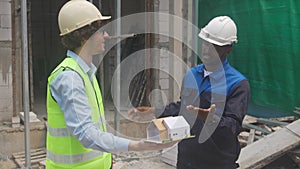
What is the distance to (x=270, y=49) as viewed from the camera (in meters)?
5.34

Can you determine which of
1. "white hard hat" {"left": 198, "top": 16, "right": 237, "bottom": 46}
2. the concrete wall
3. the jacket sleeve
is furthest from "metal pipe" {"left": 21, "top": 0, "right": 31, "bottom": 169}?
the jacket sleeve

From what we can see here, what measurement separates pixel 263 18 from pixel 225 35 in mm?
3461

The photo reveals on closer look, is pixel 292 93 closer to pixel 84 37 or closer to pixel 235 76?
pixel 235 76

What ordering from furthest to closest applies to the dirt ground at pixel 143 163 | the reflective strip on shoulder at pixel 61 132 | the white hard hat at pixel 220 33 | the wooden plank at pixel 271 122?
the wooden plank at pixel 271 122
the dirt ground at pixel 143 163
the white hard hat at pixel 220 33
the reflective strip on shoulder at pixel 61 132

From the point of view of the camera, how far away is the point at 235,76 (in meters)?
2.18

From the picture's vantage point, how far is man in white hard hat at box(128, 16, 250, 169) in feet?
6.84

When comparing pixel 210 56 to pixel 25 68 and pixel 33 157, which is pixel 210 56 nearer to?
pixel 25 68

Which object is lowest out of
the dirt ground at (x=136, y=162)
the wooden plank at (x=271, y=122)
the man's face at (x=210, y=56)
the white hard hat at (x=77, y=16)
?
the dirt ground at (x=136, y=162)

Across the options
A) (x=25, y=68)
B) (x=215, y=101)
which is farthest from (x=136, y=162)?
(x=215, y=101)

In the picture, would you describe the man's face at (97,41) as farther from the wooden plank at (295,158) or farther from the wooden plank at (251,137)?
the wooden plank at (251,137)

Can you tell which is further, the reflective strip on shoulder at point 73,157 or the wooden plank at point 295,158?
the wooden plank at point 295,158

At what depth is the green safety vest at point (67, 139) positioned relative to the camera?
163cm

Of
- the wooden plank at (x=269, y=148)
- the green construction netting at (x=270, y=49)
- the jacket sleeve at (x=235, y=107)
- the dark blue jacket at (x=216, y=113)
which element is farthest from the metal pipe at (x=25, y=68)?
the green construction netting at (x=270, y=49)

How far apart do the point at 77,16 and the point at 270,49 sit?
13.7 ft
